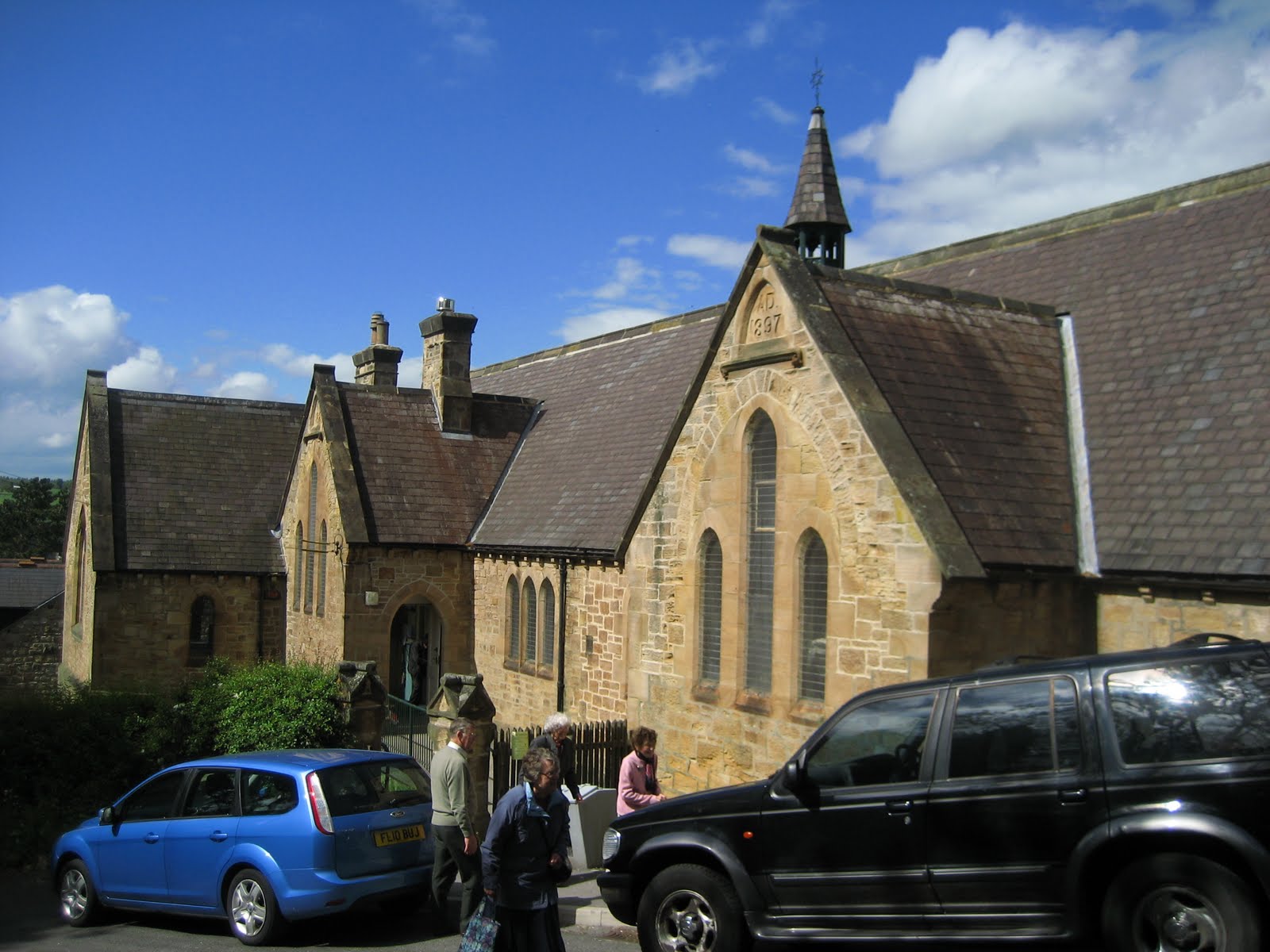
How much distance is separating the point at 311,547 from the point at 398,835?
51.7 feet

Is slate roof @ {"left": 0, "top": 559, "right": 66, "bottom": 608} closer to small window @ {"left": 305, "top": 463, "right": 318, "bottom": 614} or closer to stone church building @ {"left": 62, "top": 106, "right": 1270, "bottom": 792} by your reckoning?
small window @ {"left": 305, "top": 463, "right": 318, "bottom": 614}

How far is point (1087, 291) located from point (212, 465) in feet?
69.2

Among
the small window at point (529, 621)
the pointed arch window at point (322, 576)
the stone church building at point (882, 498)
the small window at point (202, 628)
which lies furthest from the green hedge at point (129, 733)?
the small window at point (202, 628)

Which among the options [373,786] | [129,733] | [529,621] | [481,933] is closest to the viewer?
[481,933]

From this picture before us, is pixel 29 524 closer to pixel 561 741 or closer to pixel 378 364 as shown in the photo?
pixel 378 364

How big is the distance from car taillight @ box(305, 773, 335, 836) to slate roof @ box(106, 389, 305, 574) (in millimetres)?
17491

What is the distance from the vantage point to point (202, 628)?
2642cm

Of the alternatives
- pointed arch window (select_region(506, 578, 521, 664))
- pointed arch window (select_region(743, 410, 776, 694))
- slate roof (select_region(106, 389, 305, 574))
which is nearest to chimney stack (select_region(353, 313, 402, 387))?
slate roof (select_region(106, 389, 305, 574))

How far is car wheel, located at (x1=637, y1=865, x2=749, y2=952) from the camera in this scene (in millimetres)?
7508

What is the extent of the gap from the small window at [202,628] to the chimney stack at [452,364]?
23.2ft

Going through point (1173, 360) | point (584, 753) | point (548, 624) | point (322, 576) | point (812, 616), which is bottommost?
point (584, 753)

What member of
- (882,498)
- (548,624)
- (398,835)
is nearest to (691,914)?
(398,835)

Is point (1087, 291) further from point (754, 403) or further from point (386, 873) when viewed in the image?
point (386, 873)

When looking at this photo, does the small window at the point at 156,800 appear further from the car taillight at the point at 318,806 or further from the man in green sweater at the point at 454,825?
the man in green sweater at the point at 454,825
